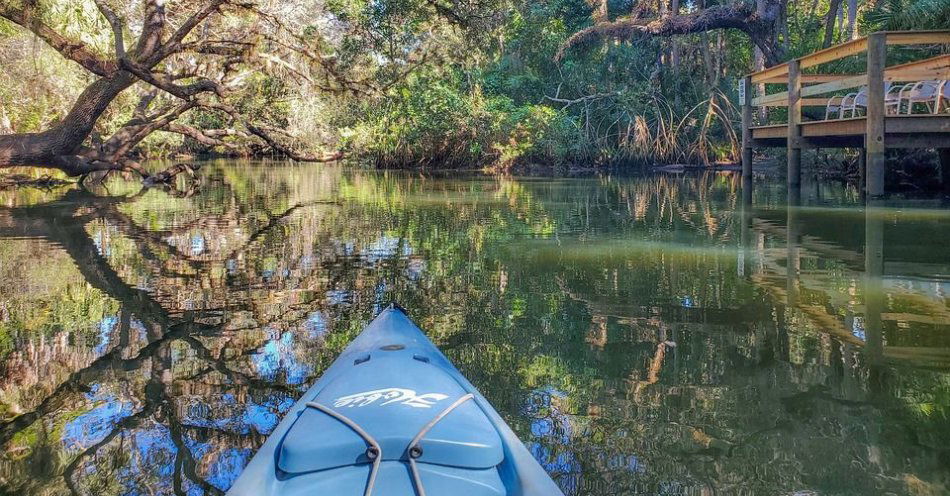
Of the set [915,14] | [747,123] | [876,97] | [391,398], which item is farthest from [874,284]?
[747,123]

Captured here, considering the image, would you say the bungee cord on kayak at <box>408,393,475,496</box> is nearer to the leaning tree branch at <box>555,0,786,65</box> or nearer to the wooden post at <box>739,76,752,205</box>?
the wooden post at <box>739,76,752,205</box>

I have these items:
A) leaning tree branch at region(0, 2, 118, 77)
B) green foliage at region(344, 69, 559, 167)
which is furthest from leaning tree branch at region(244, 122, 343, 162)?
green foliage at region(344, 69, 559, 167)

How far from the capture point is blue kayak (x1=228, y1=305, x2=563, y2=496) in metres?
2.05

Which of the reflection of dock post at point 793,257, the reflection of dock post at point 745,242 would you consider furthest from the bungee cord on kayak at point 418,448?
the reflection of dock post at point 745,242

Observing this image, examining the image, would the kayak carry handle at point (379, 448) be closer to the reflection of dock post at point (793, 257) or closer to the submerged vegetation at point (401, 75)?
the reflection of dock post at point (793, 257)

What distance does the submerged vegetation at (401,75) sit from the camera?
12516 millimetres

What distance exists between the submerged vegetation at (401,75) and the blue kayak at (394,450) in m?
10.1

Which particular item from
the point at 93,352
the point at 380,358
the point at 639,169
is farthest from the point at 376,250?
the point at 639,169

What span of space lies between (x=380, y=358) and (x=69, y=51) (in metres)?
10.2

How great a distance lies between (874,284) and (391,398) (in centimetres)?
432

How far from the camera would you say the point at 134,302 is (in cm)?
577

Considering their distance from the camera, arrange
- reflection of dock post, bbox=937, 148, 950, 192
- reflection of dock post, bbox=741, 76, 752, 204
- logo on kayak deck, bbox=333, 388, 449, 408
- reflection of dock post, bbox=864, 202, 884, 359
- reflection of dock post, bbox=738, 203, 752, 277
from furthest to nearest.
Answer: reflection of dock post, bbox=741, 76, 752, 204 → reflection of dock post, bbox=937, 148, 950, 192 → reflection of dock post, bbox=738, 203, 752, 277 → reflection of dock post, bbox=864, 202, 884, 359 → logo on kayak deck, bbox=333, 388, 449, 408

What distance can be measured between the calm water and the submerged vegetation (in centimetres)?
402

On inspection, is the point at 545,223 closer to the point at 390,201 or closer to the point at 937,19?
the point at 390,201
